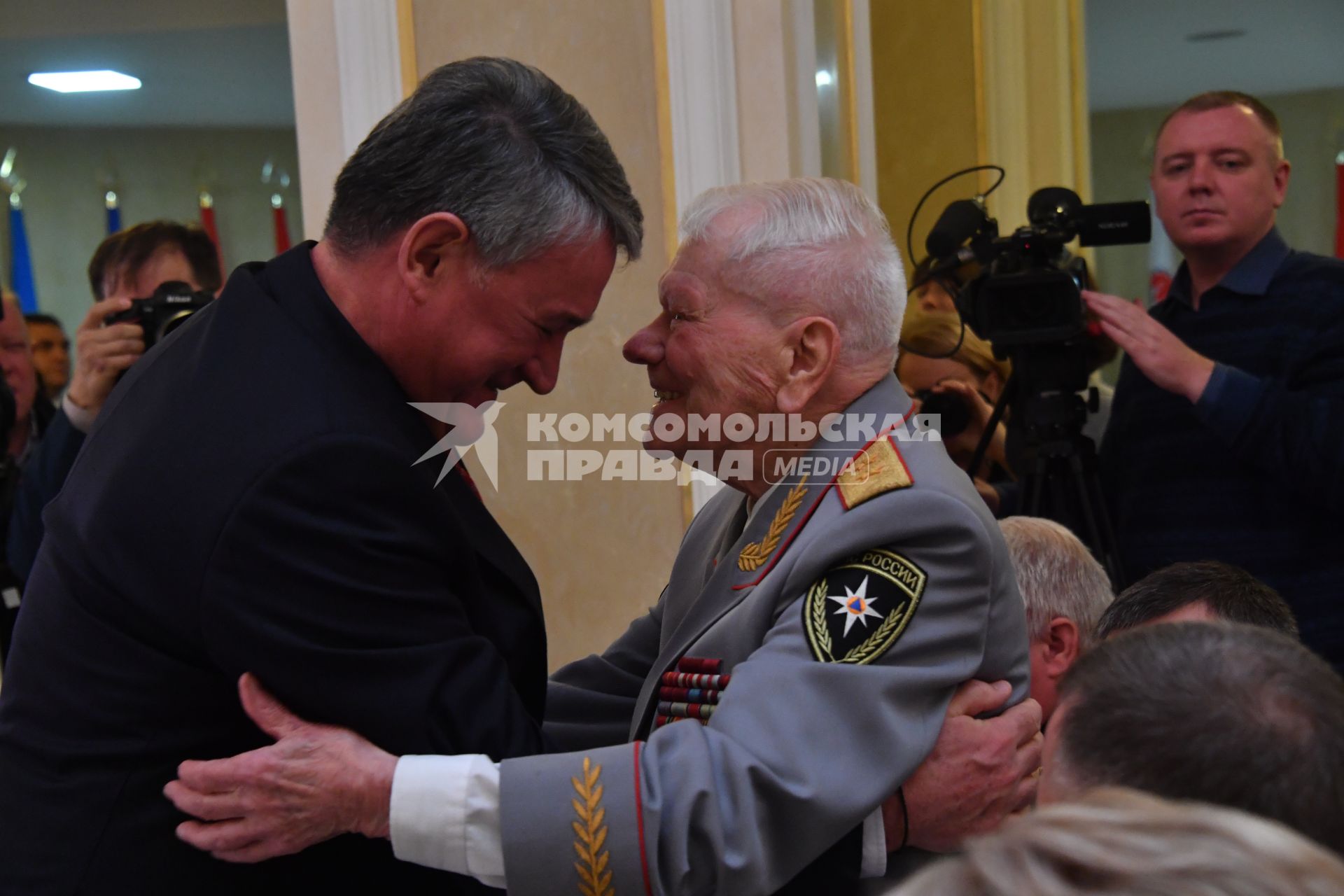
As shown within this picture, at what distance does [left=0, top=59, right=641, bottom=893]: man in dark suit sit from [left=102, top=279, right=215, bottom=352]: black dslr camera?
1.13m

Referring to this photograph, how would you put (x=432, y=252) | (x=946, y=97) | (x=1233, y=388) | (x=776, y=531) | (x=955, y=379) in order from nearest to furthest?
(x=432, y=252) → (x=776, y=531) → (x=1233, y=388) → (x=955, y=379) → (x=946, y=97)

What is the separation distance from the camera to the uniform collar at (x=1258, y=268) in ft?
8.14

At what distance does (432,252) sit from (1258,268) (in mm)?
1656

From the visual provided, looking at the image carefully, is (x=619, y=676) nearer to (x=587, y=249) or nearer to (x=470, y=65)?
(x=587, y=249)

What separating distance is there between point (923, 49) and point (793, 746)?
12.0 ft

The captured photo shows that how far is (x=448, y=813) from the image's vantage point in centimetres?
131

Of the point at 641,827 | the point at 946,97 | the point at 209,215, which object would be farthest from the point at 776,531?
the point at 209,215

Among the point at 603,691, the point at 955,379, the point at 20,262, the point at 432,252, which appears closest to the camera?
the point at 432,252

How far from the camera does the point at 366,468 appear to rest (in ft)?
4.25

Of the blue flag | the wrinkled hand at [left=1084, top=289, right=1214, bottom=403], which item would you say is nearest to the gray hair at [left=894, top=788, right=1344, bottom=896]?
the wrinkled hand at [left=1084, top=289, right=1214, bottom=403]

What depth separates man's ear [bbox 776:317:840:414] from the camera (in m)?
1.62

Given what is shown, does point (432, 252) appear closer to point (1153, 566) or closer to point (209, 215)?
point (1153, 566)

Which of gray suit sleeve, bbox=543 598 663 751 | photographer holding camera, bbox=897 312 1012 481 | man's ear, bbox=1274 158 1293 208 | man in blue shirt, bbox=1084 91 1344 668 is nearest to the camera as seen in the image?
gray suit sleeve, bbox=543 598 663 751

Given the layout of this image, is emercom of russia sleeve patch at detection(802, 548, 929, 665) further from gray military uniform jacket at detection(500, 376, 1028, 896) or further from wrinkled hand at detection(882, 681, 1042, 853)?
wrinkled hand at detection(882, 681, 1042, 853)
